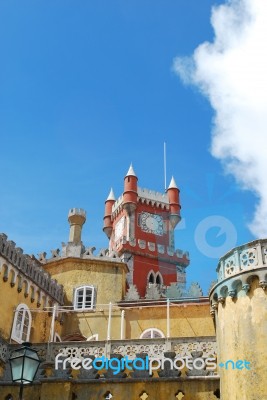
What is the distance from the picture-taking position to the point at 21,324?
78.3 ft

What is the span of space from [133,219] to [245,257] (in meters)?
35.0

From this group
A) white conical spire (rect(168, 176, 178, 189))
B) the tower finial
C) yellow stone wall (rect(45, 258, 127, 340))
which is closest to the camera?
yellow stone wall (rect(45, 258, 127, 340))

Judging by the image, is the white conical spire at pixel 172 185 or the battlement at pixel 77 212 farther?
the white conical spire at pixel 172 185

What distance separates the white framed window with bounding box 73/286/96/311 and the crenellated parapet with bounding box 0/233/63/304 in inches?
38.9

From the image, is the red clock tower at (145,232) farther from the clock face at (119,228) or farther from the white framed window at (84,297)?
the white framed window at (84,297)

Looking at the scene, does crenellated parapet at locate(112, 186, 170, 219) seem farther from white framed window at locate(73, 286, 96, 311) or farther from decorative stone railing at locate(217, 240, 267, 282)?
decorative stone railing at locate(217, 240, 267, 282)

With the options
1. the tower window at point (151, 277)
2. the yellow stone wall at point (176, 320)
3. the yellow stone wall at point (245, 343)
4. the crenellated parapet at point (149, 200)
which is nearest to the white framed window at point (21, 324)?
the yellow stone wall at point (176, 320)

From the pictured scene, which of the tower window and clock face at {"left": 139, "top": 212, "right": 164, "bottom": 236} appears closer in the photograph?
the tower window

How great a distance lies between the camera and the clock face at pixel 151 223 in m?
49.5

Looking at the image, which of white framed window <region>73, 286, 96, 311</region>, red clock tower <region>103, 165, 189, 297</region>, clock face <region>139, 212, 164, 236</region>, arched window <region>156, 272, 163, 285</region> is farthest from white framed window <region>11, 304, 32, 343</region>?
clock face <region>139, 212, 164, 236</region>

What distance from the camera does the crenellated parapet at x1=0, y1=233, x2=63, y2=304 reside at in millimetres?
22909

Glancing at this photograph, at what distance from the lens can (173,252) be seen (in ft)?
157

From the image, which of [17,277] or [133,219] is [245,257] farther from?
[133,219]

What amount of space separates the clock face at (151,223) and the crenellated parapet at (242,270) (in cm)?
3420
